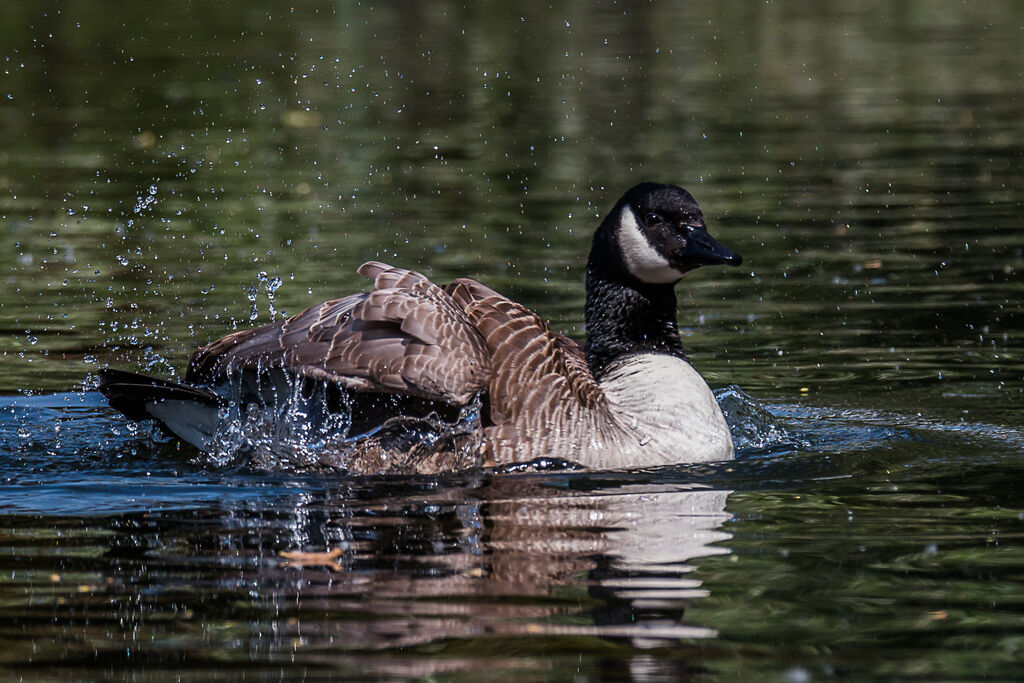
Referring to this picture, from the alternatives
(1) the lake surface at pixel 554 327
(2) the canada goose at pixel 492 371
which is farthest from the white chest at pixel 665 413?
(1) the lake surface at pixel 554 327

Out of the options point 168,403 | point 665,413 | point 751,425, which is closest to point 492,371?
point 665,413

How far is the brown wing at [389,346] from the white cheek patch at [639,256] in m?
1.08

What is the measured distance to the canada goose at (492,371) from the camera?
329 inches

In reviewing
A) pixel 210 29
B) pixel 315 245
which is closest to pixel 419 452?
pixel 315 245

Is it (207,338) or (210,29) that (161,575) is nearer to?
(207,338)

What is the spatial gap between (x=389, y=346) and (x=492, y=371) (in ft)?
2.04

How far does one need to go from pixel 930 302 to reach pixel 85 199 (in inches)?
413

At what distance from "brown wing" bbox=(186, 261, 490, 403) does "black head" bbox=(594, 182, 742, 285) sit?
1086 mm

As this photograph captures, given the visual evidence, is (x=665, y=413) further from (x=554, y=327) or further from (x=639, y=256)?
(x=554, y=327)

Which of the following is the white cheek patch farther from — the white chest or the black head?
the white chest

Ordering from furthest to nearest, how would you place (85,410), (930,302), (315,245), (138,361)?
(315,245) → (930,302) → (138,361) → (85,410)

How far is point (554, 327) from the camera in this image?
12469mm

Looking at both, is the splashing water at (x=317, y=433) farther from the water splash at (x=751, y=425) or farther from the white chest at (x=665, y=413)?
the water splash at (x=751, y=425)

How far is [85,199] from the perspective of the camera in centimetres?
1841
